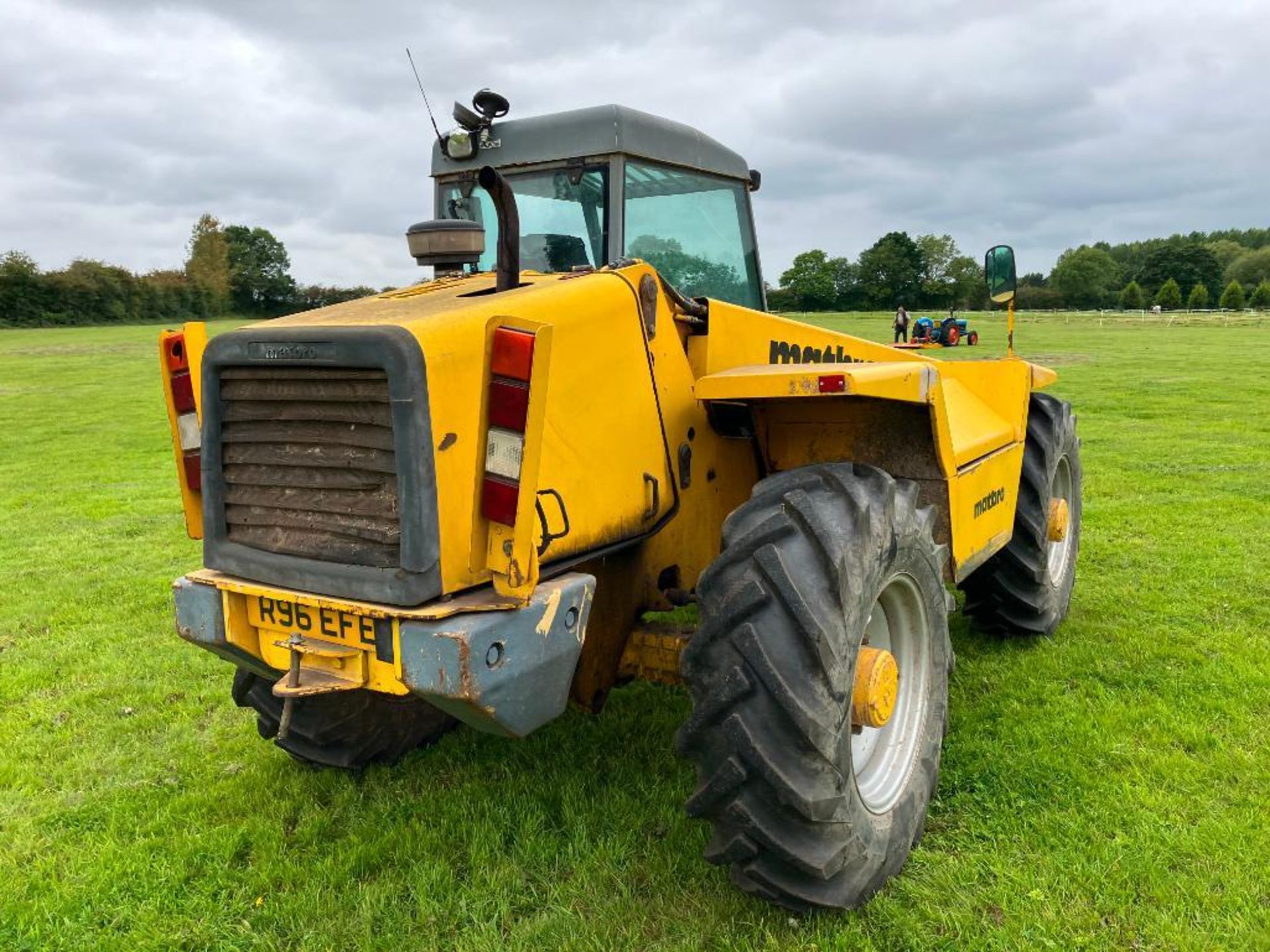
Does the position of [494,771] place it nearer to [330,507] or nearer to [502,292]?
[330,507]

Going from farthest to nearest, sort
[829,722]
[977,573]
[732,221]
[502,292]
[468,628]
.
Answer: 1. [977,573]
2. [732,221]
3. [502,292]
4. [829,722]
5. [468,628]

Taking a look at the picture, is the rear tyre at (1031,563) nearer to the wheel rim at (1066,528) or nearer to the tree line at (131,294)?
the wheel rim at (1066,528)

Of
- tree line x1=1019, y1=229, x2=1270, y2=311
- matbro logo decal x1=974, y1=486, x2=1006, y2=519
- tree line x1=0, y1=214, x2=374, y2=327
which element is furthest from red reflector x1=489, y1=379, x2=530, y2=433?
tree line x1=1019, y1=229, x2=1270, y2=311

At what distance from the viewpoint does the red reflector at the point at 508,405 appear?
7.66ft

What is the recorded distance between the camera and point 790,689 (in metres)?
2.61

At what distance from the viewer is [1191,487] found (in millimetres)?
8906

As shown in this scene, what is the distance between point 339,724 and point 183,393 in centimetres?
133

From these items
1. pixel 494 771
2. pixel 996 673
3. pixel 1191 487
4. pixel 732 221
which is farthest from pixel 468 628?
pixel 1191 487

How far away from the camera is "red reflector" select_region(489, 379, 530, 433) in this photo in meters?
2.33

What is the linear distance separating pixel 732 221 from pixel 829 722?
2.58 meters

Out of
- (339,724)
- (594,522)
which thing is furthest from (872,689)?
(339,724)

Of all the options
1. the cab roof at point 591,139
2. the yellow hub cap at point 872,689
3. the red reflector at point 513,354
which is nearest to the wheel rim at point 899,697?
the yellow hub cap at point 872,689

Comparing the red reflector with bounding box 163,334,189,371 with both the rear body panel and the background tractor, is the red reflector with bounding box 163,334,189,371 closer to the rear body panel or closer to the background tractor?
the rear body panel

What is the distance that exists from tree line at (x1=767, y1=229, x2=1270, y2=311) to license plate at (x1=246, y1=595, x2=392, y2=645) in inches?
116
